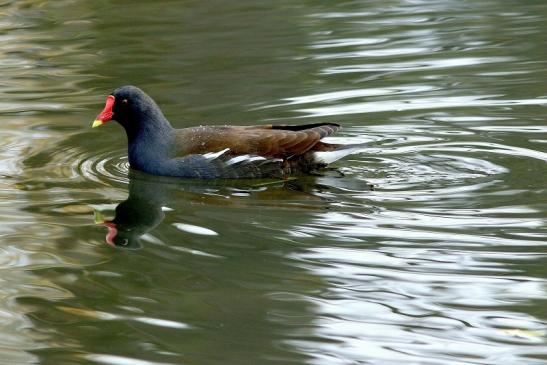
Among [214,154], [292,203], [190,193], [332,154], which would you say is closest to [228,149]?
[214,154]

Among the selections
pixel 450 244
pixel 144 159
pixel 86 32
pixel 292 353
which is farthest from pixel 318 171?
pixel 86 32

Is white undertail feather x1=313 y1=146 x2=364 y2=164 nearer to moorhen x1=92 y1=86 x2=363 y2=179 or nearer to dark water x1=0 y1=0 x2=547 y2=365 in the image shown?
moorhen x1=92 y1=86 x2=363 y2=179

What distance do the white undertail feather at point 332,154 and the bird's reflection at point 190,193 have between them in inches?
4.7

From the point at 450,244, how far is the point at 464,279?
579mm

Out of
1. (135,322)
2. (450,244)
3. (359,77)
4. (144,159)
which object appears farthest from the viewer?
Answer: (359,77)

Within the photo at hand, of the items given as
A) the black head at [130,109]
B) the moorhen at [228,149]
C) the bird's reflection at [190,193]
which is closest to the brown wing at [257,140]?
the moorhen at [228,149]

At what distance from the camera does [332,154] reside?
841 cm

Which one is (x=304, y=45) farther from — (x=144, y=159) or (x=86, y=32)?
(x=144, y=159)

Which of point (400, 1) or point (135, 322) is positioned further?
point (400, 1)

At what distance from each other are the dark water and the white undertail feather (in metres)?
0.17

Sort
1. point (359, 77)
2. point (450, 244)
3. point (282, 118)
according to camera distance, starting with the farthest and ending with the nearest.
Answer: point (359, 77)
point (282, 118)
point (450, 244)

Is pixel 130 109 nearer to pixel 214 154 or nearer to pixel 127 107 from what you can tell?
pixel 127 107

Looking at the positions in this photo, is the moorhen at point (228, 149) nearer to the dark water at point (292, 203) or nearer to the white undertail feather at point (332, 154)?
the white undertail feather at point (332, 154)

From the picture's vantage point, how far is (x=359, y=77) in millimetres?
11078
